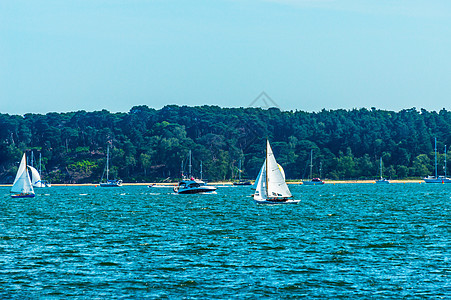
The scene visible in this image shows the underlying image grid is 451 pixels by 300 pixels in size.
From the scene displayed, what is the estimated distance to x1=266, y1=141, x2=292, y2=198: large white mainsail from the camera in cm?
8719

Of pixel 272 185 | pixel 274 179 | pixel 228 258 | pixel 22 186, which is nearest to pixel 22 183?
pixel 22 186

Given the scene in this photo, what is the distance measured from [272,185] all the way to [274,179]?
3.38 feet

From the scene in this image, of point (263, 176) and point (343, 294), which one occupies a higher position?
point (263, 176)

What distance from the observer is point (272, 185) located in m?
89.1

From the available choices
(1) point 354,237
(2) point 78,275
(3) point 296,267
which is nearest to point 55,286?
(2) point 78,275

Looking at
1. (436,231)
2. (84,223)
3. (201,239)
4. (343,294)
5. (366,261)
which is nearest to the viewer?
(343,294)

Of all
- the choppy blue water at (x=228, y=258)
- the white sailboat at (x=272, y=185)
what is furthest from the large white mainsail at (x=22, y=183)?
the choppy blue water at (x=228, y=258)

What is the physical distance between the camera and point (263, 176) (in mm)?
91562

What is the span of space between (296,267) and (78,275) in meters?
12.3

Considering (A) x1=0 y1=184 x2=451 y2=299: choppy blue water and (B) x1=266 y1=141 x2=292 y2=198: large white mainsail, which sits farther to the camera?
(B) x1=266 y1=141 x2=292 y2=198: large white mainsail

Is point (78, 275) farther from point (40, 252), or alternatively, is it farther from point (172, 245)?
point (172, 245)

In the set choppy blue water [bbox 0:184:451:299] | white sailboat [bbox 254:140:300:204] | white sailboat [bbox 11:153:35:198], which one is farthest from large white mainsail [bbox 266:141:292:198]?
white sailboat [bbox 11:153:35:198]

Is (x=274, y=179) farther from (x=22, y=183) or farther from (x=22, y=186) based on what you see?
(x=22, y=186)

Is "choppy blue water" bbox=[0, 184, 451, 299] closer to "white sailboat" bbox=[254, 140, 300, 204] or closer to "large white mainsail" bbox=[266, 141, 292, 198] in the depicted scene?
"large white mainsail" bbox=[266, 141, 292, 198]
